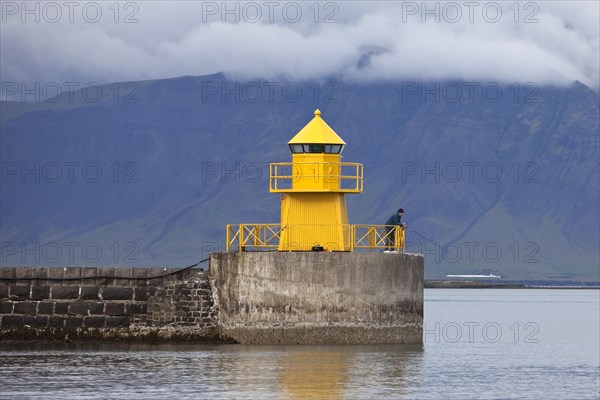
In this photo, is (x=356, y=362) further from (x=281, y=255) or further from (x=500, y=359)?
(x=500, y=359)

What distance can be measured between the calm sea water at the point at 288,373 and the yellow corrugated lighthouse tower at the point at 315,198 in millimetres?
3552

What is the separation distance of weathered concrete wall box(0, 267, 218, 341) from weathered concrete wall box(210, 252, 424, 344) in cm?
79

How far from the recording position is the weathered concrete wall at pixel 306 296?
1703 inches

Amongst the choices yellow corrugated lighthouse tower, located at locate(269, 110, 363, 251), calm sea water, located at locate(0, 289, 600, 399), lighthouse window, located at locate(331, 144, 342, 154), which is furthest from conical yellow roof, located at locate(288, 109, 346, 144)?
calm sea water, located at locate(0, 289, 600, 399)

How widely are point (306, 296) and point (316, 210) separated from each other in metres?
3.20

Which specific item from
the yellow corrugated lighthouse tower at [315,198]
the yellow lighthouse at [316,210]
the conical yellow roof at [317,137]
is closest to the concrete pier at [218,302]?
the yellow lighthouse at [316,210]

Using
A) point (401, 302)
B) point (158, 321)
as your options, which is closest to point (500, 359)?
point (401, 302)

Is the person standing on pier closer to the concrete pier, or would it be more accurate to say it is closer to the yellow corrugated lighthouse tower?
the concrete pier

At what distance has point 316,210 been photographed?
4522cm

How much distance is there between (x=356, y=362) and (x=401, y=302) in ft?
13.0

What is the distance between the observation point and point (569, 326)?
2987 inches

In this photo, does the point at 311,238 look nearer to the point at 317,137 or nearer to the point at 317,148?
the point at 317,148

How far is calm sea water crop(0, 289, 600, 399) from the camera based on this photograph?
34.9 m

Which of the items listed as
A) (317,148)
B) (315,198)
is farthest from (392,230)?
(317,148)
